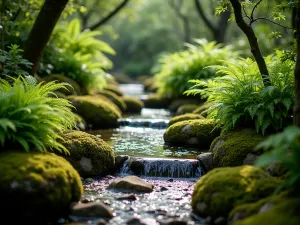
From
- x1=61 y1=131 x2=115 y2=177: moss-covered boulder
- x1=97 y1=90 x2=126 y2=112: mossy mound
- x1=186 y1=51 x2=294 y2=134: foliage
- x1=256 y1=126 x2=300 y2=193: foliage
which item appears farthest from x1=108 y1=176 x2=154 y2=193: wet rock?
x1=97 y1=90 x2=126 y2=112: mossy mound

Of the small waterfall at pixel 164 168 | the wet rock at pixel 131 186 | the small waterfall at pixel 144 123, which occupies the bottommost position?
the wet rock at pixel 131 186

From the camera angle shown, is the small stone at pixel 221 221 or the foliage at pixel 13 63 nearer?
the small stone at pixel 221 221

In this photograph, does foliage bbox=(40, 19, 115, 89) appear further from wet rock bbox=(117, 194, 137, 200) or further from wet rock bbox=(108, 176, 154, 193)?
wet rock bbox=(117, 194, 137, 200)

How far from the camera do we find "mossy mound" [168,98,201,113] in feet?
54.7

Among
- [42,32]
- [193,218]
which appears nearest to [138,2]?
[42,32]

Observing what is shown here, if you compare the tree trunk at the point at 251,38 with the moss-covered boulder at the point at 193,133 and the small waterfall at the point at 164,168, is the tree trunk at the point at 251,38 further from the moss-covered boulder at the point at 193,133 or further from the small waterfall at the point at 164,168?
the small waterfall at the point at 164,168

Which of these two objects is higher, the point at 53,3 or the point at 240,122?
the point at 53,3

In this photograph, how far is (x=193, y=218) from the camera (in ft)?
19.4

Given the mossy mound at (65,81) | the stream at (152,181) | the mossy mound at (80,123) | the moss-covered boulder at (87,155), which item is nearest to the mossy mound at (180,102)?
the stream at (152,181)

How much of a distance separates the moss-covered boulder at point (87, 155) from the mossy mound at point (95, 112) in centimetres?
464

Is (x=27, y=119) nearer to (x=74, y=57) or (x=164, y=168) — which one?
(x=164, y=168)

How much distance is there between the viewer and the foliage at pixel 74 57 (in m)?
15.6

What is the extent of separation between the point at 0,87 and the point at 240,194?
14.2 feet

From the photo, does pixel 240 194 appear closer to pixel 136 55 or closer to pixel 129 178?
pixel 129 178
